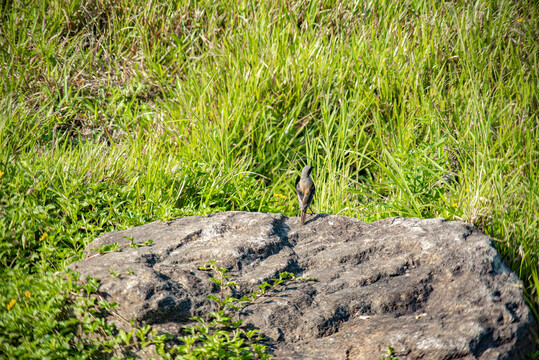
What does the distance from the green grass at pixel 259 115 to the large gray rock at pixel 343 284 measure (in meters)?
0.36

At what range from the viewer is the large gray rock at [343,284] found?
2.56m

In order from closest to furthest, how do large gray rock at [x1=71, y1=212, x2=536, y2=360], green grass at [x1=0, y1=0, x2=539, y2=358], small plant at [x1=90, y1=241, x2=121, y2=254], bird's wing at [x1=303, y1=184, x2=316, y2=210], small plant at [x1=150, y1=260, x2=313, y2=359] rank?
1. small plant at [x1=150, y1=260, x2=313, y2=359]
2. large gray rock at [x1=71, y1=212, x2=536, y2=360]
3. small plant at [x1=90, y1=241, x2=121, y2=254]
4. green grass at [x1=0, y1=0, x2=539, y2=358]
5. bird's wing at [x1=303, y1=184, x2=316, y2=210]

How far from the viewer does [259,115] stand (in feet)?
16.0

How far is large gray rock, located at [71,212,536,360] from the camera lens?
8.41 feet

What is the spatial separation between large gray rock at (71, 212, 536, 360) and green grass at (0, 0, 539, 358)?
1.19ft

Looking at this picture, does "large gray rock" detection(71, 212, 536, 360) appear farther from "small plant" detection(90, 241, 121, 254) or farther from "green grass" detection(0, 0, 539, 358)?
"green grass" detection(0, 0, 539, 358)

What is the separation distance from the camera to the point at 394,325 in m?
2.65

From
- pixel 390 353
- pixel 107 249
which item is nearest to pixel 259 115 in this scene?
pixel 107 249

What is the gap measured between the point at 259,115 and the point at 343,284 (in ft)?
8.05

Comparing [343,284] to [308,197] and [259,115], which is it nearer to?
[308,197]

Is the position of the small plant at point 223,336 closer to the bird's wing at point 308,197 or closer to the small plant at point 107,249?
the small plant at point 107,249

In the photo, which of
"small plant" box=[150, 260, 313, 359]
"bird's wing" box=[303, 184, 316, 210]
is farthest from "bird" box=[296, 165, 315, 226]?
"small plant" box=[150, 260, 313, 359]

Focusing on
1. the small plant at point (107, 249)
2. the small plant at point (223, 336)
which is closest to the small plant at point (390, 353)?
the small plant at point (223, 336)

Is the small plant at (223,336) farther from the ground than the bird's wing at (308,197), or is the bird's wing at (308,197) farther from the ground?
the bird's wing at (308,197)
